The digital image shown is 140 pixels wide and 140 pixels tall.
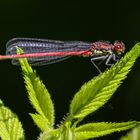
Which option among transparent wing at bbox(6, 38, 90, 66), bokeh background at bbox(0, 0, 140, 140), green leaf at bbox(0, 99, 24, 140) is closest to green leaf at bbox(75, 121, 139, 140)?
green leaf at bbox(0, 99, 24, 140)

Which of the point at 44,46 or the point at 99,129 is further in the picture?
the point at 44,46

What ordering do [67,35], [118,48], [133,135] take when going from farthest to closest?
[67,35] → [118,48] → [133,135]

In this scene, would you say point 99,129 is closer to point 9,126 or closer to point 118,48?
point 9,126

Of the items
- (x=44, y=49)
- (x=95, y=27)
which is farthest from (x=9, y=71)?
(x=44, y=49)

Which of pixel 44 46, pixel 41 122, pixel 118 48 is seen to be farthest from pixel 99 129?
pixel 44 46

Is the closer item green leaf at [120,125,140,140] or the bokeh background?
green leaf at [120,125,140,140]

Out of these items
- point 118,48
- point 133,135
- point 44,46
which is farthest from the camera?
point 44,46

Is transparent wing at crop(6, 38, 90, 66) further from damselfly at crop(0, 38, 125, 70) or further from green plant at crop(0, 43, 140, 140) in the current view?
green plant at crop(0, 43, 140, 140)
